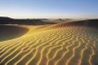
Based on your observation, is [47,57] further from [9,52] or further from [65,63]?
[9,52]

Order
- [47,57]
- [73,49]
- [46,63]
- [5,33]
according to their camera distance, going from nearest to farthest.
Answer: [46,63]
[47,57]
[73,49]
[5,33]

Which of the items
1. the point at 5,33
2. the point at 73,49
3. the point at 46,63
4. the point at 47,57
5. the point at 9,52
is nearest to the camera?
the point at 46,63

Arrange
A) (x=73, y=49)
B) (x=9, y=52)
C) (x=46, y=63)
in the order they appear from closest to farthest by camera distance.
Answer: (x=46, y=63), (x=9, y=52), (x=73, y=49)

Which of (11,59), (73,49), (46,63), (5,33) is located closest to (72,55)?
(73,49)

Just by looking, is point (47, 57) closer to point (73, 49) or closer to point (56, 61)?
point (56, 61)

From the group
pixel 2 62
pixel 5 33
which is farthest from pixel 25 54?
pixel 5 33

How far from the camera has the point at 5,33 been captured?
1809 cm

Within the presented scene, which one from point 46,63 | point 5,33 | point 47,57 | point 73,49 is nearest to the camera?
point 46,63

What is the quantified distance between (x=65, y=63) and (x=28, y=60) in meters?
0.95

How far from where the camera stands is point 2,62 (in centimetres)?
407

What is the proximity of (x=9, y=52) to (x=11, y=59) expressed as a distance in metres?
0.63

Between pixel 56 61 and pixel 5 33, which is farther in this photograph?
pixel 5 33

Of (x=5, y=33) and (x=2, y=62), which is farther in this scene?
(x=5, y=33)

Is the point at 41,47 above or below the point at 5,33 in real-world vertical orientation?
above
